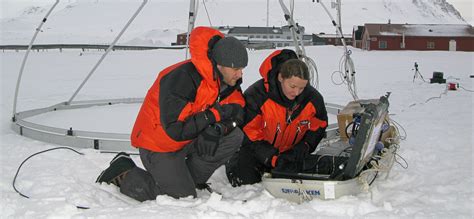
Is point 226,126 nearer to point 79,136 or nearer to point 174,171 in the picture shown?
point 174,171

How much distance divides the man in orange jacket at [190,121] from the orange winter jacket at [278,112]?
0.25 metres

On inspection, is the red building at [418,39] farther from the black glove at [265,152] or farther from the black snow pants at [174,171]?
the black snow pants at [174,171]

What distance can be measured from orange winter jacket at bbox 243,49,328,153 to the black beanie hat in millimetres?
546

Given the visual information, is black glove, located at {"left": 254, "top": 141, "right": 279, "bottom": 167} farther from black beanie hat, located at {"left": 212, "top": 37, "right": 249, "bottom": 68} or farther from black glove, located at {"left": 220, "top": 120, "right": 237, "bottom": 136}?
black beanie hat, located at {"left": 212, "top": 37, "right": 249, "bottom": 68}

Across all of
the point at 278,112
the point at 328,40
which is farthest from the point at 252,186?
the point at 328,40

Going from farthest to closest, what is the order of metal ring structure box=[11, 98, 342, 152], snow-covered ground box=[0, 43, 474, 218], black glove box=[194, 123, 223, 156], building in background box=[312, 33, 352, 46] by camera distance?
1. building in background box=[312, 33, 352, 46]
2. metal ring structure box=[11, 98, 342, 152]
3. black glove box=[194, 123, 223, 156]
4. snow-covered ground box=[0, 43, 474, 218]

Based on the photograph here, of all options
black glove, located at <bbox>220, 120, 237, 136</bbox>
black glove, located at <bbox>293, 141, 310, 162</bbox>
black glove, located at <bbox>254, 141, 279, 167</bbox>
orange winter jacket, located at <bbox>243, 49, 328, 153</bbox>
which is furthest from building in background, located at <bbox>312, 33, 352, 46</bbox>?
black glove, located at <bbox>220, 120, 237, 136</bbox>

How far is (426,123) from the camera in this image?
212 inches

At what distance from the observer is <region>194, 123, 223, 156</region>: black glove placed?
9.20 ft

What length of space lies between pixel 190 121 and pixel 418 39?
2850 centimetres

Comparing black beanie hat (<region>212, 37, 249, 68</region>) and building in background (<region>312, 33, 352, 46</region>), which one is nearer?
black beanie hat (<region>212, 37, 249, 68</region>)

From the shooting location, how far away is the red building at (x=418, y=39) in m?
28.7

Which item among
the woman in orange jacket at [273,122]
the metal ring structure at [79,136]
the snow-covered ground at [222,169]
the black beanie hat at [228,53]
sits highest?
the black beanie hat at [228,53]

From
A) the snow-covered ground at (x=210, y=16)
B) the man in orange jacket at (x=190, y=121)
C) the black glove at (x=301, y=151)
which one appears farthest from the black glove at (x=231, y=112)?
the snow-covered ground at (x=210, y=16)
